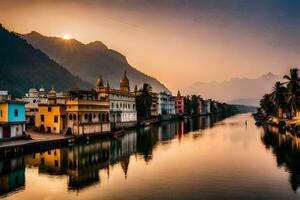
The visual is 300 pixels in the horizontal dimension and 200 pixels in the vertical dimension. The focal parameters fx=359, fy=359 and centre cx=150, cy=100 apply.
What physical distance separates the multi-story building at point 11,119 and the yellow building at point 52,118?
12230mm

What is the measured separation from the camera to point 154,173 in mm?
52250

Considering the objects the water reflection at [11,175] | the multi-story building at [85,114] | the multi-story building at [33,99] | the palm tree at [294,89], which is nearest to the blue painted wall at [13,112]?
the multi-story building at [85,114]

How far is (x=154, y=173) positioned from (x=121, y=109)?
71.7 m

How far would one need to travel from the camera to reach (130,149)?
258ft

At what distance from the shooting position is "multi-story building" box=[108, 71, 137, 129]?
378 ft

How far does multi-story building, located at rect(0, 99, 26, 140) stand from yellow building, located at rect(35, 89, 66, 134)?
40.1 ft

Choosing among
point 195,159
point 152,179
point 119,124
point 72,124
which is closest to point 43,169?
point 152,179

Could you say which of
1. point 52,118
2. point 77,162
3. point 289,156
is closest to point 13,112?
point 52,118

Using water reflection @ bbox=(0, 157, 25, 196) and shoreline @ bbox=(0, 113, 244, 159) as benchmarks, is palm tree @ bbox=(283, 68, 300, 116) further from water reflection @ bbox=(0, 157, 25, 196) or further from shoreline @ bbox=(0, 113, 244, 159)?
water reflection @ bbox=(0, 157, 25, 196)

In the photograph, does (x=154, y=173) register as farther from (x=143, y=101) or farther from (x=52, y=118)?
(x=143, y=101)

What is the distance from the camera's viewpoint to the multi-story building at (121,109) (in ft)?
378

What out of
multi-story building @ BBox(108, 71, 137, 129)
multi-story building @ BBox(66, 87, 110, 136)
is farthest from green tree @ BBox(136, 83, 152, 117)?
multi-story building @ BBox(66, 87, 110, 136)

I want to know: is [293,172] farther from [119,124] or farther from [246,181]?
[119,124]

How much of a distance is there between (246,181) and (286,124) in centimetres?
8008
